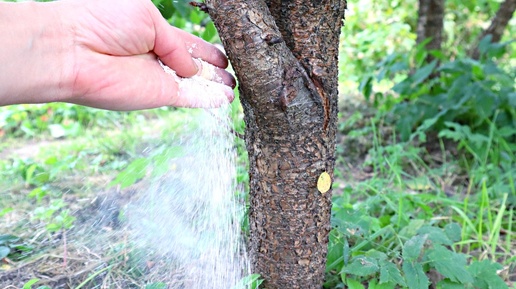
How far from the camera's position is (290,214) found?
4.44 ft

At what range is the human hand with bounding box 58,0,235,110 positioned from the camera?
117 centimetres

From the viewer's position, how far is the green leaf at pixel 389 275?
1.38 meters

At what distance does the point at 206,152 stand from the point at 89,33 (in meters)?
0.67

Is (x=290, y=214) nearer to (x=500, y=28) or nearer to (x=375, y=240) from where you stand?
(x=375, y=240)

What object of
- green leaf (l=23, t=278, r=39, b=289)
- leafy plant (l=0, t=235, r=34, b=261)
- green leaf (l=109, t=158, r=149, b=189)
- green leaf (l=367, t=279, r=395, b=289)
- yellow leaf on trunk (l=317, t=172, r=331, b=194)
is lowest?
leafy plant (l=0, t=235, r=34, b=261)

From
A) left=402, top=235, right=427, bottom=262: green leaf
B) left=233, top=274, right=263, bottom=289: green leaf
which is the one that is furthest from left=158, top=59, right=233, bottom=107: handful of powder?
left=402, top=235, right=427, bottom=262: green leaf

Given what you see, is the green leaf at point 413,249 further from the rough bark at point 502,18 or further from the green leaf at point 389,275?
the rough bark at point 502,18

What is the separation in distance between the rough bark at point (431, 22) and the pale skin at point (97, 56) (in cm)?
248

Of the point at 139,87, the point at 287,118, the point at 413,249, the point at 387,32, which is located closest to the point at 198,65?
the point at 139,87

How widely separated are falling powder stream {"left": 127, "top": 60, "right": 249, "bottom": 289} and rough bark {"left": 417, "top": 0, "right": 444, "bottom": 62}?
221 centimetres

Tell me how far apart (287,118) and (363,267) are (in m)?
0.56

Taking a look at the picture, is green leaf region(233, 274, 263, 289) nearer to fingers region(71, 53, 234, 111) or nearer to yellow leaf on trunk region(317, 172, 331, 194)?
yellow leaf on trunk region(317, 172, 331, 194)

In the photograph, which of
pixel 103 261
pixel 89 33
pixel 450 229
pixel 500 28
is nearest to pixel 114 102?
pixel 89 33

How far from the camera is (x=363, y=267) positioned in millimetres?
1430
